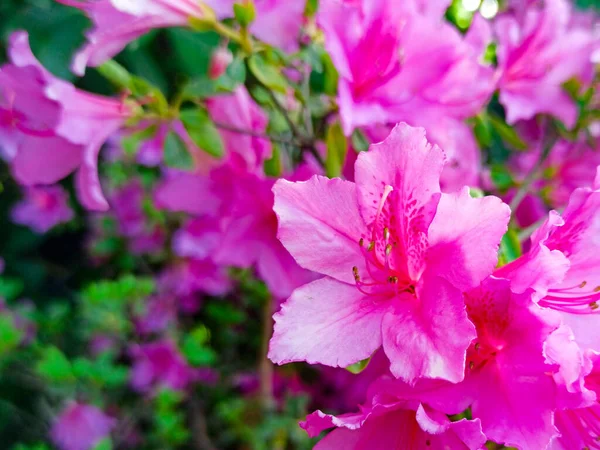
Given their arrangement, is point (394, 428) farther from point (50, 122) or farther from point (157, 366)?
point (157, 366)

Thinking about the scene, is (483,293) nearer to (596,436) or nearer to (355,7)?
(596,436)

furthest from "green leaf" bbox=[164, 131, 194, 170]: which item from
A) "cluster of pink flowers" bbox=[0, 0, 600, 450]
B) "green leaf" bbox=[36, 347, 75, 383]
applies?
"green leaf" bbox=[36, 347, 75, 383]

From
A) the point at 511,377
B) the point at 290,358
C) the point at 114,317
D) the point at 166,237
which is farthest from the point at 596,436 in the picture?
the point at 166,237

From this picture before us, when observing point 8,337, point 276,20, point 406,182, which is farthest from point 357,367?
point 8,337

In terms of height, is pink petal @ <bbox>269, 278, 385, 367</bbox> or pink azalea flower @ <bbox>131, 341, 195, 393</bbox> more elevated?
pink petal @ <bbox>269, 278, 385, 367</bbox>

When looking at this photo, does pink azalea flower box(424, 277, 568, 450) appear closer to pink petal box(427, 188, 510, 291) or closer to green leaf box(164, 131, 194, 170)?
pink petal box(427, 188, 510, 291)
